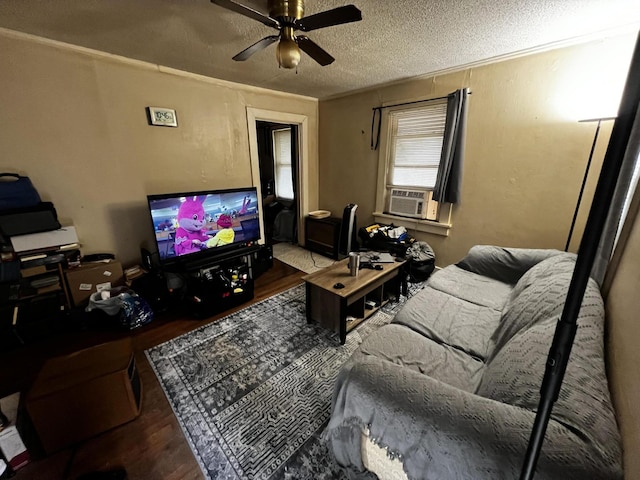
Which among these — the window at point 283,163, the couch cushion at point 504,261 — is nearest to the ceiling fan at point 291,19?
the couch cushion at point 504,261

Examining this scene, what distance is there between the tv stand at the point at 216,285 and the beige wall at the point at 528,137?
227cm

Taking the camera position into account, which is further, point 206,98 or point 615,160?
point 206,98

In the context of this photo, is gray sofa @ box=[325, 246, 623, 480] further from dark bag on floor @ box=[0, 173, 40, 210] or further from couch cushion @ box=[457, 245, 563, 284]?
dark bag on floor @ box=[0, 173, 40, 210]

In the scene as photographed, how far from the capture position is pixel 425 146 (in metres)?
3.11

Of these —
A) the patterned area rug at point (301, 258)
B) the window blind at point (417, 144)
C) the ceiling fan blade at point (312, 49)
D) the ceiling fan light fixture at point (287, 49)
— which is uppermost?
the ceiling fan blade at point (312, 49)

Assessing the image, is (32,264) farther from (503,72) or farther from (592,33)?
(592,33)

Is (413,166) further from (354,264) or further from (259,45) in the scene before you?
(259,45)

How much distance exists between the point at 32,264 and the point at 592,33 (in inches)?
183

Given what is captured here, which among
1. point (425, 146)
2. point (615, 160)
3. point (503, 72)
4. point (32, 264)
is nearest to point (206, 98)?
point (32, 264)

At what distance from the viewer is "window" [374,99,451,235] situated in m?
3.02

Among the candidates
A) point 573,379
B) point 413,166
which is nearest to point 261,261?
point 413,166

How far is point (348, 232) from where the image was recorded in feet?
11.5

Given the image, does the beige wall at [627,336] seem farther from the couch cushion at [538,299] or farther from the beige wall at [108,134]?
the beige wall at [108,134]

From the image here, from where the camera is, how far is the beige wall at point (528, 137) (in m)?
2.07
